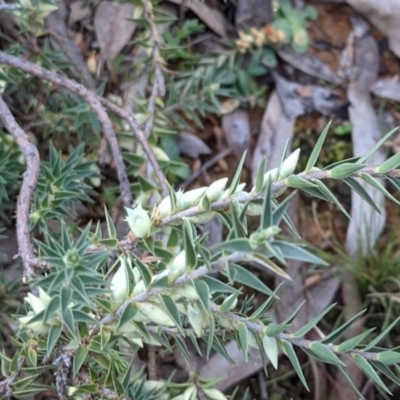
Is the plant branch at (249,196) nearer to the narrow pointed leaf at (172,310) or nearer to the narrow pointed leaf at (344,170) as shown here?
the narrow pointed leaf at (344,170)

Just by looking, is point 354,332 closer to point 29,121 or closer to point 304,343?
point 304,343

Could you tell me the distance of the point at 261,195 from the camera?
83 centimetres

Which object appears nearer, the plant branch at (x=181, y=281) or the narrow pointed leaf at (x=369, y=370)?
the plant branch at (x=181, y=281)

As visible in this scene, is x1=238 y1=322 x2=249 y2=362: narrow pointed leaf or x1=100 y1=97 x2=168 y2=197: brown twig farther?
x1=100 y1=97 x2=168 y2=197: brown twig

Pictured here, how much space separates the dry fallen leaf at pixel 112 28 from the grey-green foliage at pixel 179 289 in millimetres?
1213

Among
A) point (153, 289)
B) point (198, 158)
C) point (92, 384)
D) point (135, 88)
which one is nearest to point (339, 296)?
point (198, 158)

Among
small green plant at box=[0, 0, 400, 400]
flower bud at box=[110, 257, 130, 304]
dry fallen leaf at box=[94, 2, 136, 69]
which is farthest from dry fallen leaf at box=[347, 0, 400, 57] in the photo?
flower bud at box=[110, 257, 130, 304]

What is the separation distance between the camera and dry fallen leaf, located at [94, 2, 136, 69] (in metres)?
2.01

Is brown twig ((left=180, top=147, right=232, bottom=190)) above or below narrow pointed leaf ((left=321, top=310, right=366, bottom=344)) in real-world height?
below

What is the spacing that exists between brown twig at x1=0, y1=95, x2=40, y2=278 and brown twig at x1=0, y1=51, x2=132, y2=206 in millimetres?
151

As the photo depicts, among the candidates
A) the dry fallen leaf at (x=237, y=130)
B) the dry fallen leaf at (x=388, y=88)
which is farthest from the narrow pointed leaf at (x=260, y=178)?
the dry fallen leaf at (x=388, y=88)

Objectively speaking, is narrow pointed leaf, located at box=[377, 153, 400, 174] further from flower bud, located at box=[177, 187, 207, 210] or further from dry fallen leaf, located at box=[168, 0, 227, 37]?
dry fallen leaf, located at box=[168, 0, 227, 37]

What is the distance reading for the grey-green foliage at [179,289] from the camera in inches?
27.3

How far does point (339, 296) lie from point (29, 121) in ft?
3.85
